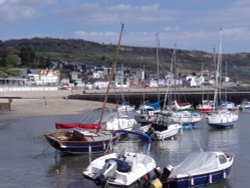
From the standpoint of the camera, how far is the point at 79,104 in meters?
86.2

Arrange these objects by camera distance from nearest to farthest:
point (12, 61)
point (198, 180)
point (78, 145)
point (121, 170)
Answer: point (121, 170), point (198, 180), point (78, 145), point (12, 61)

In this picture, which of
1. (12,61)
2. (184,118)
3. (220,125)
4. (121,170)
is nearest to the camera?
(121,170)

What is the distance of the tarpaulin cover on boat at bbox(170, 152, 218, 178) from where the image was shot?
25.5 meters

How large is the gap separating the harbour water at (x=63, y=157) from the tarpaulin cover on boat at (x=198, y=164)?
1.07 m

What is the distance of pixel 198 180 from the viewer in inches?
1003

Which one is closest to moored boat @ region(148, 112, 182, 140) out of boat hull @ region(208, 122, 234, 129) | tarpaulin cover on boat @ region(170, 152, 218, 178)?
boat hull @ region(208, 122, 234, 129)

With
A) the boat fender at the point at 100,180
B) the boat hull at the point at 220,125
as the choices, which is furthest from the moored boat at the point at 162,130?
the boat fender at the point at 100,180

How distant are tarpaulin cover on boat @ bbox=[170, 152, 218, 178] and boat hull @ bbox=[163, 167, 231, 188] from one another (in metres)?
0.28

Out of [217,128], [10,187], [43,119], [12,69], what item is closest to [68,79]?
[12,69]

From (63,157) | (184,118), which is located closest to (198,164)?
(63,157)

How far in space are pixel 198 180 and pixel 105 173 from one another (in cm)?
433

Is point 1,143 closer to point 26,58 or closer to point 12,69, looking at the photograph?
point 12,69

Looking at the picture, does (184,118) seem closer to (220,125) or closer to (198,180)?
Answer: (220,125)

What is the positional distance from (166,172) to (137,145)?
13908 mm
